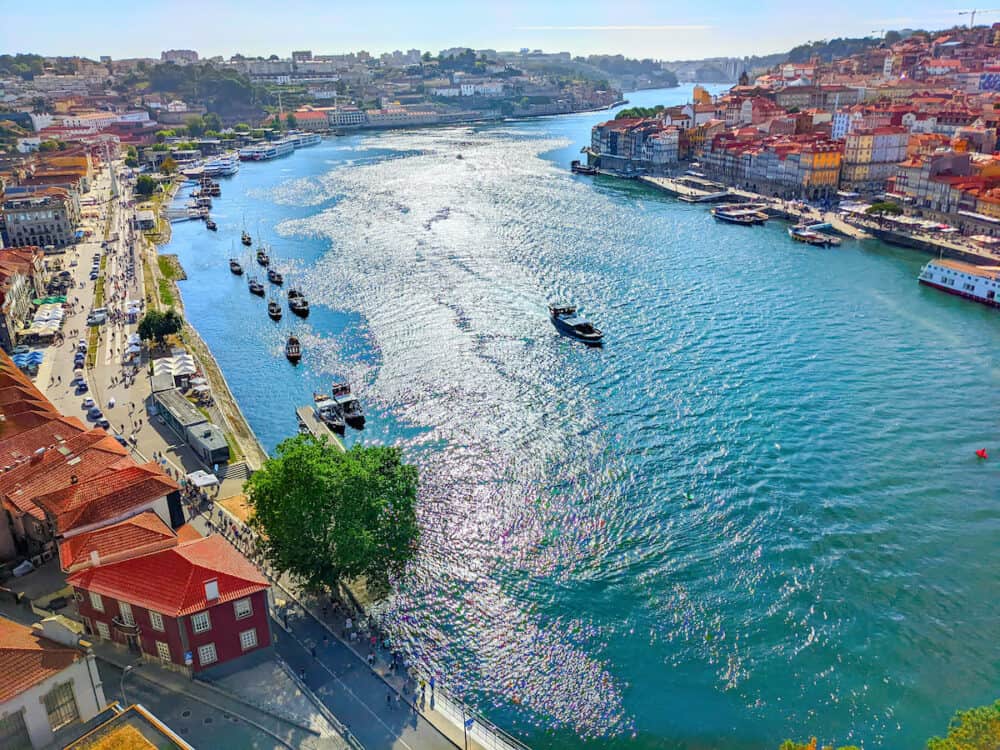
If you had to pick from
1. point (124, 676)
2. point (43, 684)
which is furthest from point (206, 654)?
point (43, 684)

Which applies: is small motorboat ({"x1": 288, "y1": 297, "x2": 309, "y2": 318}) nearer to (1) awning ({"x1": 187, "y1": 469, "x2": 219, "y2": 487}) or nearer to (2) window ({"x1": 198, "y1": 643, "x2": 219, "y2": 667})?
(1) awning ({"x1": 187, "y1": 469, "x2": 219, "y2": 487})

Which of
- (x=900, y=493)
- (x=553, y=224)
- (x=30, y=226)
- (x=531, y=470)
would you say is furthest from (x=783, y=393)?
(x=30, y=226)

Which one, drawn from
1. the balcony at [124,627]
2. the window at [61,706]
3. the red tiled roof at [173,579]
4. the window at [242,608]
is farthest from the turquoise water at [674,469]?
the window at [61,706]

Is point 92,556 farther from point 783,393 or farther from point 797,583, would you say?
→ point 783,393

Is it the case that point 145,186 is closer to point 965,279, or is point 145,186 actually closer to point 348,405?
point 348,405

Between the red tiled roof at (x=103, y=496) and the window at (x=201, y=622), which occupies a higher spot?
the red tiled roof at (x=103, y=496)

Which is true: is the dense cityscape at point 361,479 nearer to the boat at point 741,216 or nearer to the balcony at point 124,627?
the balcony at point 124,627

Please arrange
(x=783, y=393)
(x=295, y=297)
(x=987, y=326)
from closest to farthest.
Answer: (x=783, y=393)
(x=987, y=326)
(x=295, y=297)

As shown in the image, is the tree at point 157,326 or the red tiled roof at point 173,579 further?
the tree at point 157,326
